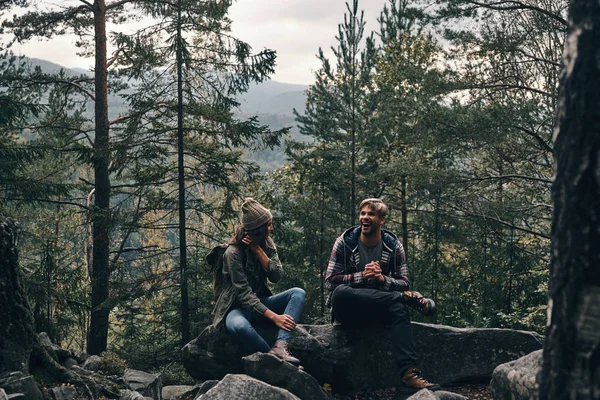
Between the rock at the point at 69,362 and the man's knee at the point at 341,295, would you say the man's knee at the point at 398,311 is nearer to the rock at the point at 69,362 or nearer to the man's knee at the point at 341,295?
the man's knee at the point at 341,295

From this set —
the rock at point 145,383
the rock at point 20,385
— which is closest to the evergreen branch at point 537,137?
the rock at point 145,383

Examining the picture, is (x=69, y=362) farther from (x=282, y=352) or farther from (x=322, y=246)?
(x=322, y=246)

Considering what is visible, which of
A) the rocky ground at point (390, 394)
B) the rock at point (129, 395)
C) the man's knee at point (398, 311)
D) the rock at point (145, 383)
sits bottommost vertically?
the rock at point (145, 383)

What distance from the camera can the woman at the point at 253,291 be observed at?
17.2ft

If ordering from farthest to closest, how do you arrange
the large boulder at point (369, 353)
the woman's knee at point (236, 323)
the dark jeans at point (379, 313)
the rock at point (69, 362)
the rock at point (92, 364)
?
the rock at point (92, 364) → the rock at point (69, 362) → the large boulder at point (369, 353) → the woman's knee at point (236, 323) → the dark jeans at point (379, 313)

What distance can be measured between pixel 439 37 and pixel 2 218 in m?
9.07

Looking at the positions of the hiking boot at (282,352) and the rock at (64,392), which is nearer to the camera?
the rock at (64,392)

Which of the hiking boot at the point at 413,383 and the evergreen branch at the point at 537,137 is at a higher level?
the evergreen branch at the point at 537,137

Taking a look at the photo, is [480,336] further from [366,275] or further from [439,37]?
[439,37]

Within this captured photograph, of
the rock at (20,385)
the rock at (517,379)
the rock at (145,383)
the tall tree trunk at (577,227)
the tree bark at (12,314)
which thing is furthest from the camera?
the rock at (145,383)

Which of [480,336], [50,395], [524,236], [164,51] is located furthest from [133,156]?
[524,236]

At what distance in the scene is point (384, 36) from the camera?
2261 centimetres

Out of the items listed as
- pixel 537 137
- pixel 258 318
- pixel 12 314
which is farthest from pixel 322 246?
pixel 12 314

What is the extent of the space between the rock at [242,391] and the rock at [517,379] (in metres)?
1.68
